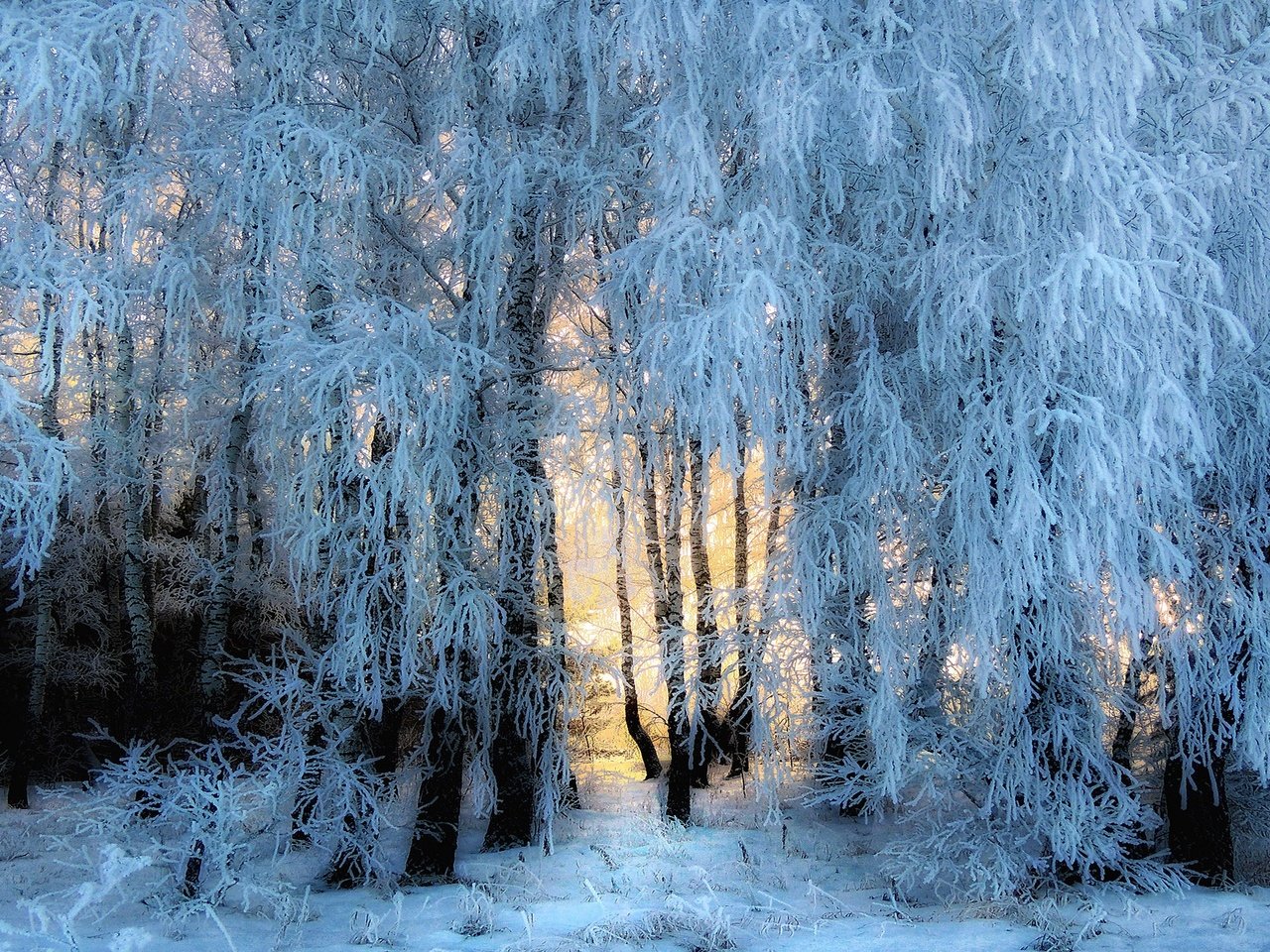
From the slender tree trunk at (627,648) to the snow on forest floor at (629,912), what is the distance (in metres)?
1.39

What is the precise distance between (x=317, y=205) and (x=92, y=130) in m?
3.39

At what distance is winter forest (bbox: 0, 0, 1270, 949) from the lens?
18.5ft

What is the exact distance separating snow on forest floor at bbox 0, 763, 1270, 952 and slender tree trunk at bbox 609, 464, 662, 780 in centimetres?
139

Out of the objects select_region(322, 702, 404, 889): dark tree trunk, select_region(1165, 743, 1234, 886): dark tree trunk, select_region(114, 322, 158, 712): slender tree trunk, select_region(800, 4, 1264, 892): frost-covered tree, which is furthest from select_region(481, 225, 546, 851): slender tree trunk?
select_region(1165, 743, 1234, 886): dark tree trunk

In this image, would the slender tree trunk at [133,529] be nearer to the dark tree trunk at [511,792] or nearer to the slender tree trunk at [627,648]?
the dark tree trunk at [511,792]

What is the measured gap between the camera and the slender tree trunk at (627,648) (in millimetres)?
7230

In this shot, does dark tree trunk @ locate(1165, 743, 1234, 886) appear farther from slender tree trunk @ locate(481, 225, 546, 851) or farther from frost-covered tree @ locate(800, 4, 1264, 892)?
slender tree trunk @ locate(481, 225, 546, 851)

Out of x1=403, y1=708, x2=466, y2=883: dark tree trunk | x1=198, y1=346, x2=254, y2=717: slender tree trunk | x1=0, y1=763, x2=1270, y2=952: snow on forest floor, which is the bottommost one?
x1=0, y1=763, x2=1270, y2=952: snow on forest floor

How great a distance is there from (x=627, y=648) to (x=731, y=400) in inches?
140

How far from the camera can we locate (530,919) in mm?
6008

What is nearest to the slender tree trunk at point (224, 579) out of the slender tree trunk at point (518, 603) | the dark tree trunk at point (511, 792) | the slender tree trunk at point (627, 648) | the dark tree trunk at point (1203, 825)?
the slender tree trunk at point (518, 603)

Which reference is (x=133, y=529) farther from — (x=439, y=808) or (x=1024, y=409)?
(x=1024, y=409)

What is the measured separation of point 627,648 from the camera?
8.91m

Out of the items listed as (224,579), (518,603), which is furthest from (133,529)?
(518,603)
